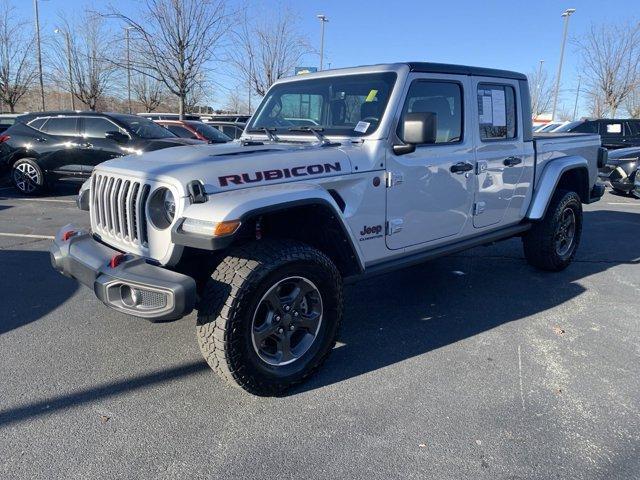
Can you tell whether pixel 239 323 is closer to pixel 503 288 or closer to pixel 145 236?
pixel 145 236

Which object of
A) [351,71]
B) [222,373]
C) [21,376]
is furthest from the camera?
[351,71]

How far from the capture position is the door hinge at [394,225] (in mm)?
3564

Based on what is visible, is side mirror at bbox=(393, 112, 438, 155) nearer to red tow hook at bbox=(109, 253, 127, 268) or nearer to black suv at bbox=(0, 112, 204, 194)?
red tow hook at bbox=(109, 253, 127, 268)

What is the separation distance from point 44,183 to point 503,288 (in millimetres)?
9021

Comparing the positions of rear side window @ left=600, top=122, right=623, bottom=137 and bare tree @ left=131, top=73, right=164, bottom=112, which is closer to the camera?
rear side window @ left=600, top=122, right=623, bottom=137

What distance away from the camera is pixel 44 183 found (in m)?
10.0

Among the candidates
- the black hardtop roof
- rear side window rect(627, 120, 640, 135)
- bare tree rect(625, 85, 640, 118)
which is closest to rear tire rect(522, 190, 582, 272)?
the black hardtop roof

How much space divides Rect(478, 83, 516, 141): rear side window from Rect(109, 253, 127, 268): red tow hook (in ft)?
9.87

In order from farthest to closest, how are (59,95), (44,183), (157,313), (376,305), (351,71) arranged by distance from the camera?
(59,95) → (44,183) → (376,305) → (351,71) → (157,313)

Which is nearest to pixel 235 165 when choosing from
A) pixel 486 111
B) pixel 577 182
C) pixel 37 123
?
pixel 486 111

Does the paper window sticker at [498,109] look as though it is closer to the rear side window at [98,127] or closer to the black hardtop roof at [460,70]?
the black hardtop roof at [460,70]

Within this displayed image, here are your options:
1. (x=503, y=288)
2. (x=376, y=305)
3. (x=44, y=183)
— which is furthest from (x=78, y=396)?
(x=44, y=183)

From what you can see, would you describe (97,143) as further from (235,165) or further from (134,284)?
(134,284)

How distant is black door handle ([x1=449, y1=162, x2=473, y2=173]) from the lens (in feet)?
12.9
